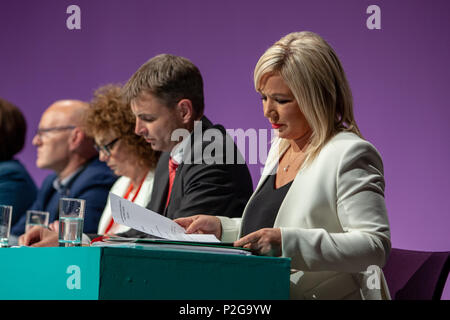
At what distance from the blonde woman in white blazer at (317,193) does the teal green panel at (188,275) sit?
90mm

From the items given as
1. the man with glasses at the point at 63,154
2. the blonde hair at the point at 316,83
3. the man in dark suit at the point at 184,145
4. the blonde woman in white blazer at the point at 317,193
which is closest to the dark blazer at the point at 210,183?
the man in dark suit at the point at 184,145

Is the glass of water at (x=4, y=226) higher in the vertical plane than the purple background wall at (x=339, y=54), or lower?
lower

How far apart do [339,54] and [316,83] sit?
1451 mm

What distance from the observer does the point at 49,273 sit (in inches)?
58.2

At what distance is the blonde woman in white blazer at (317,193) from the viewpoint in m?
1.64

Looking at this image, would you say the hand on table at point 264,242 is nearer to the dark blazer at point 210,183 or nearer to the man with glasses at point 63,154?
the dark blazer at point 210,183

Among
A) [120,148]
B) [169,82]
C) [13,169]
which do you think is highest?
[169,82]

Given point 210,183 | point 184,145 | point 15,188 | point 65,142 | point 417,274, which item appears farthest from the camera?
point 65,142

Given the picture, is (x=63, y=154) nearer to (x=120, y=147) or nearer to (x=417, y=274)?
(x=120, y=147)

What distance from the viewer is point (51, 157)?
4.37m

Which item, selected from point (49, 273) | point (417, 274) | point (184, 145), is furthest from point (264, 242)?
point (184, 145)

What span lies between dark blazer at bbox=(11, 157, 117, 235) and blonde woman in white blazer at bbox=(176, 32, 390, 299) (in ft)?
6.63
